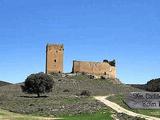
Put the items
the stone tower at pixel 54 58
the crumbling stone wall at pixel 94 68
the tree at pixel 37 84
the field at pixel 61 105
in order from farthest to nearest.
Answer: the crumbling stone wall at pixel 94 68 < the stone tower at pixel 54 58 < the tree at pixel 37 84 < the field at pixel 61 105

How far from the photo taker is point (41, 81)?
8494cm

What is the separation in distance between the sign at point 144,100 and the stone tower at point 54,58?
167 ft

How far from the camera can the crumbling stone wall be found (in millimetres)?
118312

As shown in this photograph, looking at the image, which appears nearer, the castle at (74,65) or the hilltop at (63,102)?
the hilltop at (63,102)

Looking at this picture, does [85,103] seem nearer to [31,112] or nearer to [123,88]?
[31,112]

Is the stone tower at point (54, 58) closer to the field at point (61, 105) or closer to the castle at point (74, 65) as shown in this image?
the castle at point (74, 65)

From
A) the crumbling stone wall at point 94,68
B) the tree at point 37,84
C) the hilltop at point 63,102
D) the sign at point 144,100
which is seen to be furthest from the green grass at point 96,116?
the crumbling stone wall at point 94,68

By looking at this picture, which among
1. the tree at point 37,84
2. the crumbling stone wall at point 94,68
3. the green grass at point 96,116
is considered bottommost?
the green grass at point 96,116

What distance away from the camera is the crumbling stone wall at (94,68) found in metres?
118

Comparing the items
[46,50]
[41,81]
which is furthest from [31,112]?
[46,50]

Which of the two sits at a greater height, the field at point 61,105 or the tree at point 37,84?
the tree at point 37,84

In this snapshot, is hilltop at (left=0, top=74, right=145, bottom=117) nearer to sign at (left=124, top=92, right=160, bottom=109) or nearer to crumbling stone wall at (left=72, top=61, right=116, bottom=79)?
sign at (left=124, top=92, right=160, bottom=109)

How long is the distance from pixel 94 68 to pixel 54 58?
10.7 meters

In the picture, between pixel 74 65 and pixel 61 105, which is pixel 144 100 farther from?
pixel 74 65
